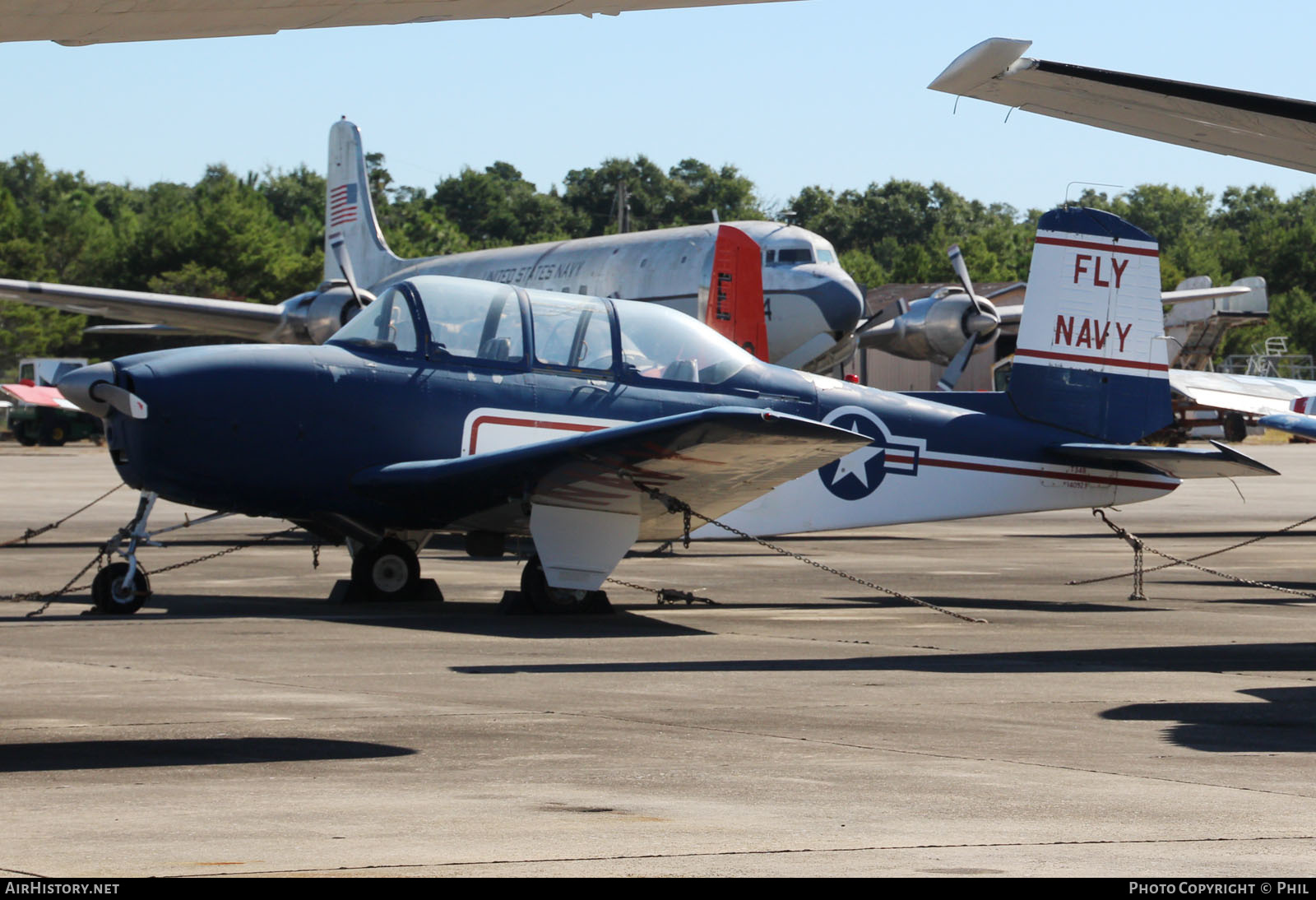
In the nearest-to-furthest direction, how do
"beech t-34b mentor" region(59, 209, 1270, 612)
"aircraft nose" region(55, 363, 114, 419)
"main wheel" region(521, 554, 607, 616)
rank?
1. "aircraft nose" region(55, 363, 114, 419)
2. "beech t-34b mentor" region(59, 209, 1270, 612)
3. "main wheel" region(521, 554, 607, 616)

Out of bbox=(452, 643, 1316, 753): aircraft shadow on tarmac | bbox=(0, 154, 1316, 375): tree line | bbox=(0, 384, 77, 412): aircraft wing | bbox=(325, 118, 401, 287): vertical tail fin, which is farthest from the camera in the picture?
bbox=(0, 154, 1316, 375): tree line

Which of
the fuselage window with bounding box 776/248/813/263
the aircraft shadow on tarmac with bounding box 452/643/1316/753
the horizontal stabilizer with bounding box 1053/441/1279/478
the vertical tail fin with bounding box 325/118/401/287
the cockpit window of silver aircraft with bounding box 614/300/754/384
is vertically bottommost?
the aircraft shadow on tarmac with bounding box 452/643/1316/753

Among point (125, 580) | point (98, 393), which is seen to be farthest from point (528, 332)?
point (125, 580)

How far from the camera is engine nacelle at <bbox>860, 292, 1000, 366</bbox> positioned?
35.3 m

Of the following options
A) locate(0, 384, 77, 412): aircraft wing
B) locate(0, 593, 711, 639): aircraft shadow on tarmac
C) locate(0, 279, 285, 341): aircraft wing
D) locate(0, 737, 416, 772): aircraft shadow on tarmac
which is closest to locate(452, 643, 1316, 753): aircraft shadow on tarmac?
locate(0, 593, 711, 639): aircraft shadow on tarmac

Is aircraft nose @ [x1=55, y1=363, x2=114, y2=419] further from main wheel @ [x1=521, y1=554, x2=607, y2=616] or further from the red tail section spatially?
the red tail section

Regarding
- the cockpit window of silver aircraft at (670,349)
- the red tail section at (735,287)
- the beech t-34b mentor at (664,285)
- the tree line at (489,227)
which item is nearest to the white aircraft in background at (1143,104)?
the cockpit window of silver aircraft at (670,349)

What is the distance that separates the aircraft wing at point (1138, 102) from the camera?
342 inches

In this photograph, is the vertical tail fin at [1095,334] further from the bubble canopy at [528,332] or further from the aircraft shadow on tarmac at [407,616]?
the aircraft shadow on tarmac at [407,616]

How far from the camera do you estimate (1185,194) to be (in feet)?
602

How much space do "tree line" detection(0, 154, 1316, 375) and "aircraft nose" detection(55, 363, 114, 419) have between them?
2075 inches

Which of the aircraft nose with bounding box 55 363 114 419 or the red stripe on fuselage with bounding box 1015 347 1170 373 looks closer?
the aircraft nose with bounding box 55 363 114 419

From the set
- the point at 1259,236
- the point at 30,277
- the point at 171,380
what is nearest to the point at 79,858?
the point at 171,380

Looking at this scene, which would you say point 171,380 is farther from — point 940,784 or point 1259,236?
point 1259,236
